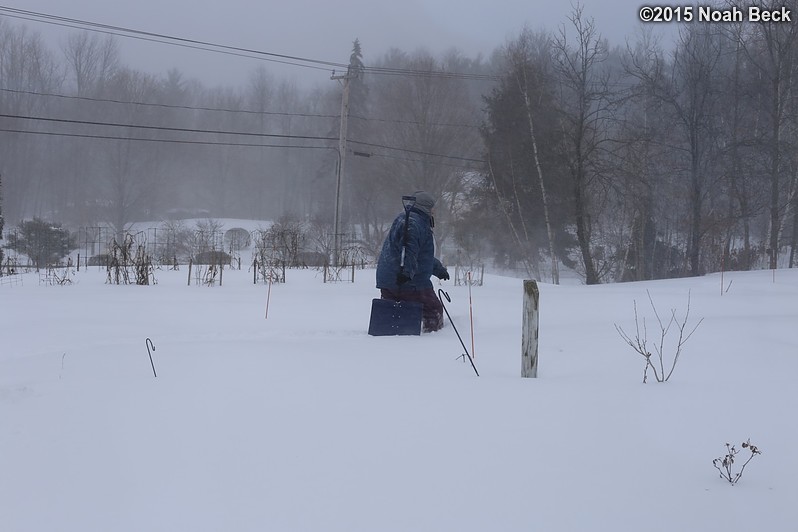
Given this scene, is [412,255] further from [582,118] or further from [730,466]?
[582,118]

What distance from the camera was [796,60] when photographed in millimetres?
21500

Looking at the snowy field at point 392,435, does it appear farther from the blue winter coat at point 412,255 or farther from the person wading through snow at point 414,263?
the blue winter coat at point 412,255

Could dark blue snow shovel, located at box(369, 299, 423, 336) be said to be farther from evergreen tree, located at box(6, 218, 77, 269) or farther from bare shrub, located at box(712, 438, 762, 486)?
evergreen tree, located at box(6, 218, 77, 269)

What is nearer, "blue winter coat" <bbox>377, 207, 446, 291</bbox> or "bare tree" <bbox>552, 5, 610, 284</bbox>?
"blue winter coat" <bbox>377, 207, 446, 291</bbox>

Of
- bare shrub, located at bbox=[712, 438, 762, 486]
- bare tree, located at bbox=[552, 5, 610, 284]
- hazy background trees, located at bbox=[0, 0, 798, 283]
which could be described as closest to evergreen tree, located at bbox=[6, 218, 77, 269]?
hazy background trees, located at bbox=[0, 0, 798, 283]

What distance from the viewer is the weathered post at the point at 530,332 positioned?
5.00 meters

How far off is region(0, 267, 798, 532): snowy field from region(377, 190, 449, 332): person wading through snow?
708mm

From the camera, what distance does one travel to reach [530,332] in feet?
16.5

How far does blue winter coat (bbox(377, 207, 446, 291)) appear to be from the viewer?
7580 mm

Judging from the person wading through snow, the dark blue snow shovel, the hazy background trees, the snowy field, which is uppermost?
the hazy background trees

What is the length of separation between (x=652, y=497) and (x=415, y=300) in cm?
496

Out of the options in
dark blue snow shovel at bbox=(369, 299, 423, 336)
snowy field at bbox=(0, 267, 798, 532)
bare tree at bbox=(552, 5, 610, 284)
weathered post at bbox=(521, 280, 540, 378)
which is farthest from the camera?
bare tree at bbox=(552, 5, 610, 284)

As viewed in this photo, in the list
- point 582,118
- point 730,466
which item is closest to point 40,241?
point 582,118

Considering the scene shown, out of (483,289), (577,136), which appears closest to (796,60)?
(577,136)
